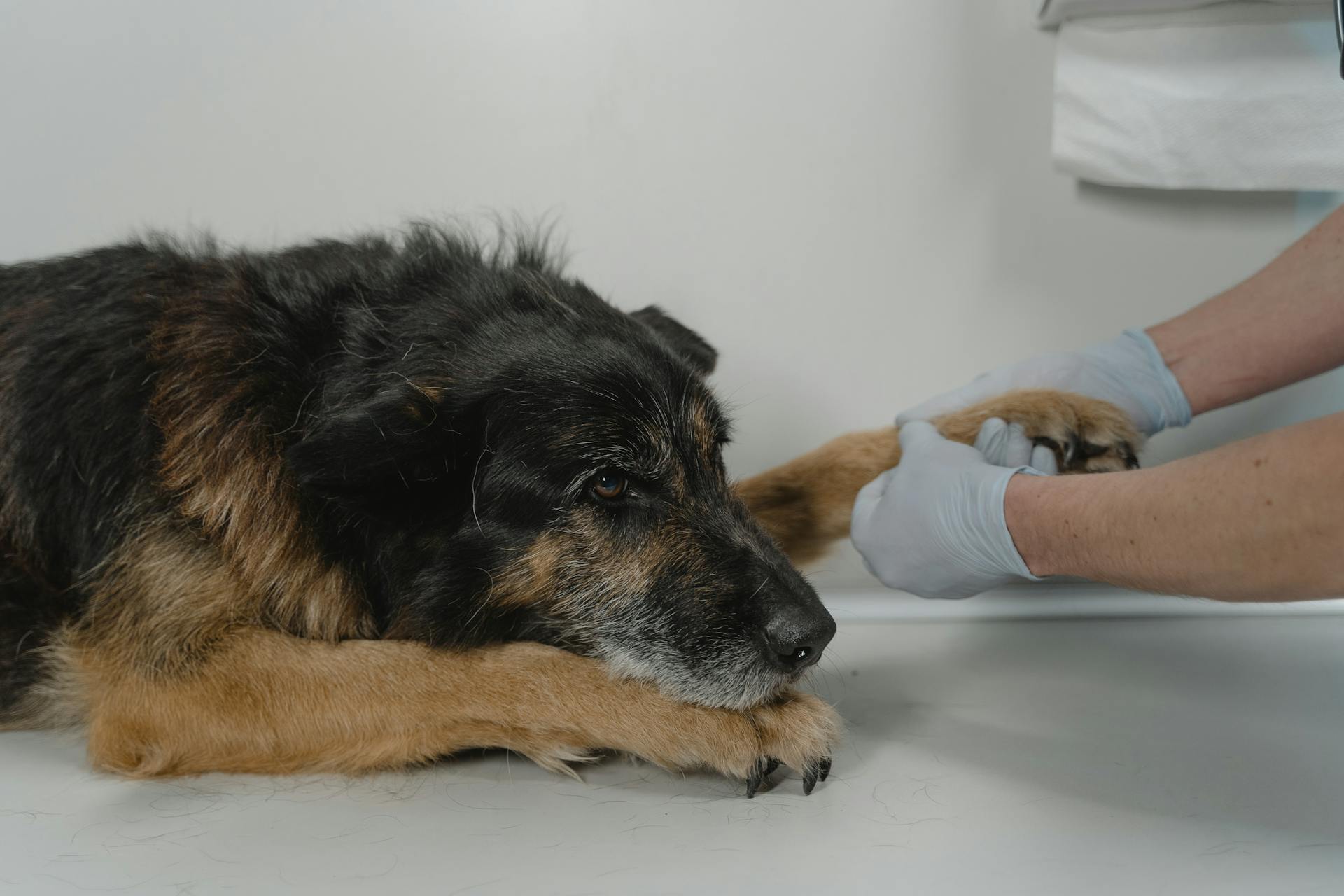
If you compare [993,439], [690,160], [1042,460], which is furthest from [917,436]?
[690,160]

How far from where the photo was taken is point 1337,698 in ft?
7.31

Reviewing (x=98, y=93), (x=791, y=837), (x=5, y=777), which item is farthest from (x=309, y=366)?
(x=98, y=93)

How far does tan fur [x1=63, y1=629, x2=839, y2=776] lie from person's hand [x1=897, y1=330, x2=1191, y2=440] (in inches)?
46.8

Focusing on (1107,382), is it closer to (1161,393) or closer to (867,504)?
(1161,393)

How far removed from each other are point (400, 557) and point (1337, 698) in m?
2.08

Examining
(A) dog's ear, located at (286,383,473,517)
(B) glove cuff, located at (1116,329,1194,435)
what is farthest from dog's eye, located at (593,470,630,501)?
(B) glove cuff, located at (1116,329,1194,435)

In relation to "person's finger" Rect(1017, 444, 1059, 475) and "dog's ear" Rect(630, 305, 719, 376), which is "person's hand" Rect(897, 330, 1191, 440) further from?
"dog's ear" Rect(630, 305, 719, 376)

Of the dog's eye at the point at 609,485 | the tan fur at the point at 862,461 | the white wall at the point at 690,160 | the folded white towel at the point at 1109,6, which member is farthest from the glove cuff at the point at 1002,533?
the folded white towel at the point at 1109,6

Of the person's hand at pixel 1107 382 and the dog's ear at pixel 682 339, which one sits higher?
the dog's ear at pixel 682 339

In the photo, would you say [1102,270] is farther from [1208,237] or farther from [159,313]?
[159,313]

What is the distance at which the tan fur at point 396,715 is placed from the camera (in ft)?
6.15

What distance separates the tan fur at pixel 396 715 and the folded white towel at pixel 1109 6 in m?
2.11

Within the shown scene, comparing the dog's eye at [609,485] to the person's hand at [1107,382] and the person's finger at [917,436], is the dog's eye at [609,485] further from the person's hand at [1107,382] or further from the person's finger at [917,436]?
the person's hand at [1107,382]

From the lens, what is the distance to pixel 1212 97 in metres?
2.72
